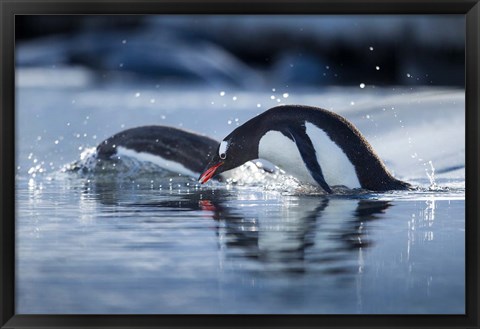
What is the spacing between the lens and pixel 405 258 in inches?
231

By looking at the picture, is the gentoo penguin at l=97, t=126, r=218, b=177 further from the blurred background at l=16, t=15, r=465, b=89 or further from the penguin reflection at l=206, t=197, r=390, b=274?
the penguin reflection at l=206, t=197, r=390, b=274

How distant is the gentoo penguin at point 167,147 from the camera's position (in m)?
9.06

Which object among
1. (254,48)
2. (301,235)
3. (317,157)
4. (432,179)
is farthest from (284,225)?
(317,157)

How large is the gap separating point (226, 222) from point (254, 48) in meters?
1.26

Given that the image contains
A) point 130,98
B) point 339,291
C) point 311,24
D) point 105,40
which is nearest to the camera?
point 339,291

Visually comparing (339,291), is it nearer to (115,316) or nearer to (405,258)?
(405,258)

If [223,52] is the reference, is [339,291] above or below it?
below

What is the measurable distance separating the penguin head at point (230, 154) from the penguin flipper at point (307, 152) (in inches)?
15.1

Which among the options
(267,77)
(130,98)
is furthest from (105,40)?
(267,77)

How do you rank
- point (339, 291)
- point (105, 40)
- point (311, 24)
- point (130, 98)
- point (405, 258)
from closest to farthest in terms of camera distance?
point (339, 291) → point (405, 258) → point (311, 24) → point (105, 40) → point (130, 98)

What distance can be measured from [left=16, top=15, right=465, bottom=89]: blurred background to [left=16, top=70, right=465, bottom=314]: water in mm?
158

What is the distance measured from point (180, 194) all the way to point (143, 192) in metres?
0.30
